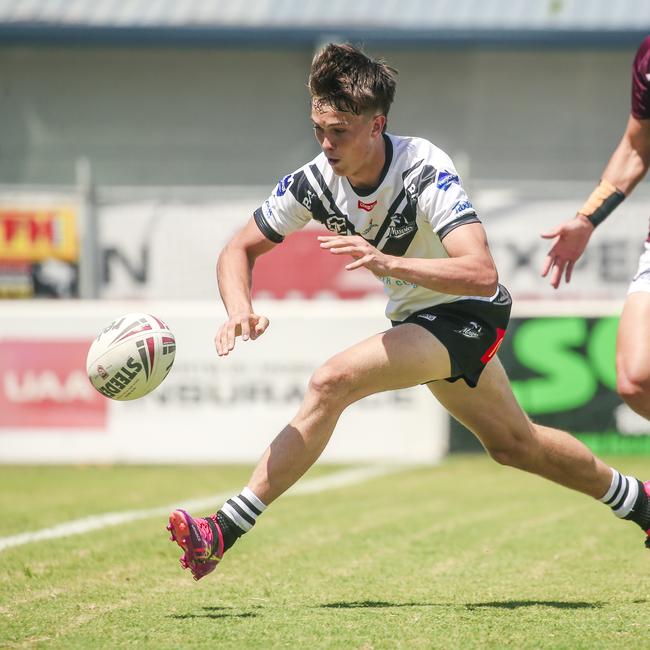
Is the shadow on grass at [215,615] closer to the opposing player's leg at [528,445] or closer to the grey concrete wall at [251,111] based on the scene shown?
the opposing player's leg at [528,445]

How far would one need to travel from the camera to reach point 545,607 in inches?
203

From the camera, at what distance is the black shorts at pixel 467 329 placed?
5.38 meters

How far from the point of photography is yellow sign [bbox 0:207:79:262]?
15305 mm

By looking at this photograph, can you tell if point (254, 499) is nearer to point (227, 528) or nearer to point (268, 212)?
point (227, 528)

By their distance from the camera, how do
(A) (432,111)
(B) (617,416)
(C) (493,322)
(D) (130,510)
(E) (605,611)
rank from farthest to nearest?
(A) (432,111), (B) (617,416), (D) (130,510), (C) (493,322), (E) (605,611)

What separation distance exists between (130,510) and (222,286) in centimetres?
395

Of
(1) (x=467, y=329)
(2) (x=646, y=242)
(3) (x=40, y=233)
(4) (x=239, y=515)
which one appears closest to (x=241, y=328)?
(4) (x=239, y=515)

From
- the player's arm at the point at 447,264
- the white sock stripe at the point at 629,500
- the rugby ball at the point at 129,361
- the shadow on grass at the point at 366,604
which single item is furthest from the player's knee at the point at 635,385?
the rugby ball at the point at 129,361

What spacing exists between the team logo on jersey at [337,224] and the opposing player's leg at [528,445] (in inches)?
31.8

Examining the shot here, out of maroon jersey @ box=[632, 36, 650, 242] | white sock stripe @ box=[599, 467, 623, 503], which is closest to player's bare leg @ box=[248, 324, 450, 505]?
white sock stripe @ box=[599, 467, 623, 503]

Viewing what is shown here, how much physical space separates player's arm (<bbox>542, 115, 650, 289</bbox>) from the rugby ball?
185 centimetres

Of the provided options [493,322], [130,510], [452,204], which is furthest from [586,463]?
[130,510]

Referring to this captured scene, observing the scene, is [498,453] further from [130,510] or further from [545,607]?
[130,510]

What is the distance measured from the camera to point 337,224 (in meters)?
5.60
